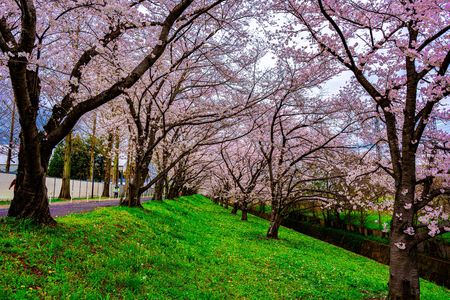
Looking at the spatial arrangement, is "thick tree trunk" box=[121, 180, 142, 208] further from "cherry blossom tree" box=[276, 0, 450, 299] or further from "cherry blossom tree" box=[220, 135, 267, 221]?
"cherry blossom tree" box=[276, 0, 450, 299]

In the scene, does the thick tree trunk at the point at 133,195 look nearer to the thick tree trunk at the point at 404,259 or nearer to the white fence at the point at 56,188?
the white fence at the point at 56,188

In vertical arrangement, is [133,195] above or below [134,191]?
below

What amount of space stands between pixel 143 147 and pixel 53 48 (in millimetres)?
4915

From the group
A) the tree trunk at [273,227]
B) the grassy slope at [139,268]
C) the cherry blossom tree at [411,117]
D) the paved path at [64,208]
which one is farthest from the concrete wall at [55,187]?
A: the cherry blossom tree at [411,117]

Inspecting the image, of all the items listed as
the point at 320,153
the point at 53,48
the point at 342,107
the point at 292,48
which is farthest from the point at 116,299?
the point at 320,153

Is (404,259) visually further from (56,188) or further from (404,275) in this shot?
(56,188)

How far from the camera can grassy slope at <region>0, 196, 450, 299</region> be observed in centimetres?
500

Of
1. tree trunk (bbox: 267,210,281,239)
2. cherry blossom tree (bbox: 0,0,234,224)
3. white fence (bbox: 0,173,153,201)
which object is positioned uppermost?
cherry blossom tree (bbox: 0,0,234,224)

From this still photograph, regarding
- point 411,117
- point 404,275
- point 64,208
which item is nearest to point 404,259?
point 404,275

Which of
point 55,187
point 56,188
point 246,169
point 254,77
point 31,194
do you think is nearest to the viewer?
point 31,194

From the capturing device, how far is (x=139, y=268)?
21.4 feet

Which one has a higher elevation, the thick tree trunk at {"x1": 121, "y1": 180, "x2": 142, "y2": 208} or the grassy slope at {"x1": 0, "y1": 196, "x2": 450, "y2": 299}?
the thick tree trunk at {"x1": 121, "y1": 180, "x2": 142, "y2": 208}

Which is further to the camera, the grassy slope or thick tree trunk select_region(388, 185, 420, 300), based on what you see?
thick tree trunk select_region(388, 185, 420, 300)

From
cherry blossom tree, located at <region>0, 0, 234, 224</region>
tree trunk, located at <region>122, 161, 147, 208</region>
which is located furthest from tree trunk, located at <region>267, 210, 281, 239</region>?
cherry blossom tree, located at <region>0, 0, 234, 224</region>
